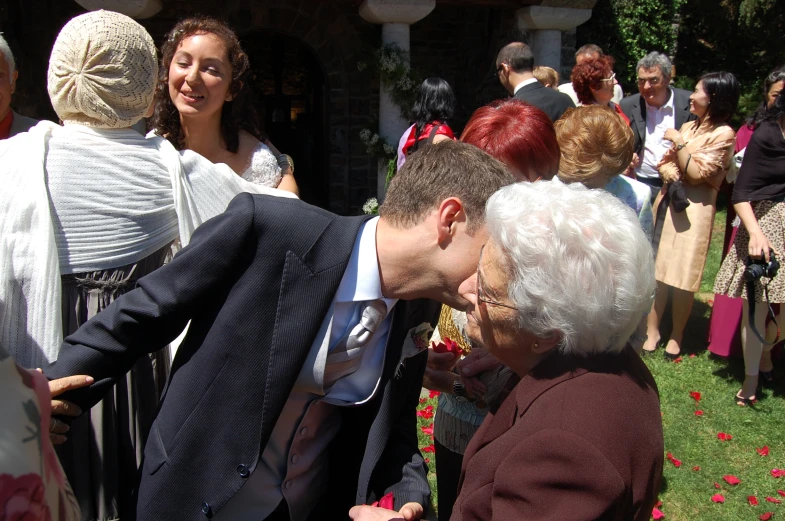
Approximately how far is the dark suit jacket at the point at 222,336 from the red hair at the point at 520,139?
37.6 inches

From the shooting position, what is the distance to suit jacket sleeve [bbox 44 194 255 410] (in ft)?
4.94

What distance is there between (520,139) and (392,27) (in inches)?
253

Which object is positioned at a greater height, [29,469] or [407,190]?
[407,190]

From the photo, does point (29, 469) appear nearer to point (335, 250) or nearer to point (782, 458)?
point (335, 250)

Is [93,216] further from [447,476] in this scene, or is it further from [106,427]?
[447,476]

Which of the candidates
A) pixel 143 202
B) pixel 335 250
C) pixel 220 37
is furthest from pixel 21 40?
pixel 335 250

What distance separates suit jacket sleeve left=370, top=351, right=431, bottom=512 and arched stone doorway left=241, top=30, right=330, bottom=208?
901 centimetres

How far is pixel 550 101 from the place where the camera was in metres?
4.95

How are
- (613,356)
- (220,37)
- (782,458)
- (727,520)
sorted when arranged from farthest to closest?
(782,458) < (727,520) < (220,37) < (613,356)

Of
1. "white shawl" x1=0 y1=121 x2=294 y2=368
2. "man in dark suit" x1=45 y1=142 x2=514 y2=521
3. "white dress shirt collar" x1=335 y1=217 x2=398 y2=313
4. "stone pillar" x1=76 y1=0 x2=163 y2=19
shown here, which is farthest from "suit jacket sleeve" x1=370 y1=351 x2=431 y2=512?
"stone pillar" x1=76 y1=0 x2=163 y2=19

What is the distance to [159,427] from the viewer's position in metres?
1.62

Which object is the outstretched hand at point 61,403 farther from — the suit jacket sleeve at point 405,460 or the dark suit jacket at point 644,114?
the dark suit jacket at point 644,114

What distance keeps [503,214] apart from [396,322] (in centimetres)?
46

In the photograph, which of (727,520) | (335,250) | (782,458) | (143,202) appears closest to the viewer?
(335,250)
